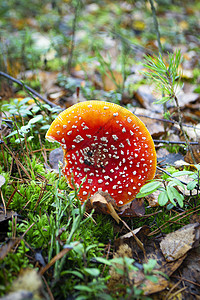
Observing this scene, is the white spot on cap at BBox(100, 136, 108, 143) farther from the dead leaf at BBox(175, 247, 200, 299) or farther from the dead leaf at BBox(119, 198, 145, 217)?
the dead leaf at BBox(175, 247, 200, 299)

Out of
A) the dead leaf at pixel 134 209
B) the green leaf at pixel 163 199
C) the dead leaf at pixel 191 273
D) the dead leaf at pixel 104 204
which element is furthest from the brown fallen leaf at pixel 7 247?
the dead leaf at pixel 191 273

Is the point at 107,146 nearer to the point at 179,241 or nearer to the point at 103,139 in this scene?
the point at 103,139

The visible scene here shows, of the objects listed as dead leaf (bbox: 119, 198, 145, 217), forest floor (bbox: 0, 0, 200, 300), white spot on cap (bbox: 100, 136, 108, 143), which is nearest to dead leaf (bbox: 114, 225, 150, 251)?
forest floor (bbox: 0, 0, 200, 300)

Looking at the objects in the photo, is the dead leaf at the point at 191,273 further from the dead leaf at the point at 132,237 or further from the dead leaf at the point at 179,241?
the dead leaf at the point at 132,237

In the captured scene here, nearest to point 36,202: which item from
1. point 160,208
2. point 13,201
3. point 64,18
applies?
point 13,201

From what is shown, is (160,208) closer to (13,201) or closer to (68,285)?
(68,285)

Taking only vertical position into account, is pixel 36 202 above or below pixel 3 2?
below

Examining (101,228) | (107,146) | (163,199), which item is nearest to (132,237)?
(101,228)
